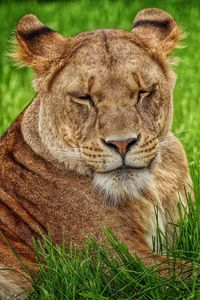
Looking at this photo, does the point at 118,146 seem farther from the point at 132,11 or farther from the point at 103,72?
the point at 132,11

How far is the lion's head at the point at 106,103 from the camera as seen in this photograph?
170 inches

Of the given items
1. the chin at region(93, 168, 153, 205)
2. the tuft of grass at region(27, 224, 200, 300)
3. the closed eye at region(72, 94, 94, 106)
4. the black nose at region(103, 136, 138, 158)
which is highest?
the closed eye at region(72, 94, 94, 106)

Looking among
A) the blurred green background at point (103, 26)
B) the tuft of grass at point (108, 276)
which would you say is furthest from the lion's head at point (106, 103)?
the blurred green background at point (103, 26)

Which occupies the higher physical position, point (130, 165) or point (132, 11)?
point (132, 11)

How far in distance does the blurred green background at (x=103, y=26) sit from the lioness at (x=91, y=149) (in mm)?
1403

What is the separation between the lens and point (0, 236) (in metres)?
4.43

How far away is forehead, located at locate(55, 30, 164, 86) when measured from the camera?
443cm

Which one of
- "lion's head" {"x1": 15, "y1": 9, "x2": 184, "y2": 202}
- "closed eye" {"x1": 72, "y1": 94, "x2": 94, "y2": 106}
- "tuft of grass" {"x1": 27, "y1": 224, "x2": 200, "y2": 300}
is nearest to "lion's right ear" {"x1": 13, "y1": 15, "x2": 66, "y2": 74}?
"lion's head" {"x1": 15, "y1": 9, "x2": 184, "y2": 202}

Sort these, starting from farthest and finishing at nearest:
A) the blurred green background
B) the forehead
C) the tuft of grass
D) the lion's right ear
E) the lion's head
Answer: the blurred green background < the lion's right ear < the forehead < the lion's head < the tuft of grass

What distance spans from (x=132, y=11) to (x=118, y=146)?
8.33 meters

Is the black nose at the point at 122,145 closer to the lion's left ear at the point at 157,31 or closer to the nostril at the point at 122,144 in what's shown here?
the nostril at the point at 122,144

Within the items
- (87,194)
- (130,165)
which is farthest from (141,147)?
(87,194)

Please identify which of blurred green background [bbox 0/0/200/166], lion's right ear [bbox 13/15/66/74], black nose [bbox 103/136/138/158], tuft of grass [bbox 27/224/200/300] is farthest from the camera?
blurred green background [bbox 0/0/200/166]

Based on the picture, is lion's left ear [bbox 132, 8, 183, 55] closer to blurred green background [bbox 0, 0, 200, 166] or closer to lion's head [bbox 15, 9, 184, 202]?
lion's head [bbox 15, 9, 184, 202]
